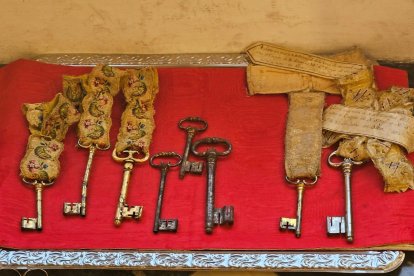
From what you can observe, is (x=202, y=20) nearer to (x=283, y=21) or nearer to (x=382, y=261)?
(x=283, y=21)

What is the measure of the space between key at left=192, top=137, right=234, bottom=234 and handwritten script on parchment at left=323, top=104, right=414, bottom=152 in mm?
446

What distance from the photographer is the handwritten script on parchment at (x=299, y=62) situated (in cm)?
383

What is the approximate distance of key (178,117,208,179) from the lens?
3510 mm

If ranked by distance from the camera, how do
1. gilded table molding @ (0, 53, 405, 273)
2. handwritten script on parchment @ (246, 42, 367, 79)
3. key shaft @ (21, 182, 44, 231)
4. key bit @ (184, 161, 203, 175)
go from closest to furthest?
gilded table molding @ (0, 53, 405, 273), key shaft @ (21, 182, 44, 231), key bit @ (184, 161, 203, 175), handwritten script on parchment @ (246, 42, 367, 79)

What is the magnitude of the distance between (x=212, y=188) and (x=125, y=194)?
0.34 metres

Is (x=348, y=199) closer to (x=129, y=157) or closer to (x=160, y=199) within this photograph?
(x=160, y=199)

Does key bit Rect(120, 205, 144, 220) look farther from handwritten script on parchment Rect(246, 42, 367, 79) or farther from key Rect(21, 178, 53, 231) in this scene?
handwritten script on parchment Rect(246, 42, 367, 79)

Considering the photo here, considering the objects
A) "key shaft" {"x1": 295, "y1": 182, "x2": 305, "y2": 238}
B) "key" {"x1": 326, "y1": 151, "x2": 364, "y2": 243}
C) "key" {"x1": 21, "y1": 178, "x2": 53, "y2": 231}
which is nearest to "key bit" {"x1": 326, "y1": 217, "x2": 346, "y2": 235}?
"key" {"x1": 326, "y1": 151, "x2": 364, "y2": 243}

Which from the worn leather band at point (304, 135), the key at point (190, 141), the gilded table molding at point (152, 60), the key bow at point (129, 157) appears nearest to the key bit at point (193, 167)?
the key at point (190, 141)

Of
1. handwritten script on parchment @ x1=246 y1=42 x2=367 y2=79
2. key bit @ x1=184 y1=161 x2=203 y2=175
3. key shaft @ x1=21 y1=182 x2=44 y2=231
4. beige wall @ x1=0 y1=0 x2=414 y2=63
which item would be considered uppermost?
beige wall @ x1=0 y1=0 x2=414 y2=63

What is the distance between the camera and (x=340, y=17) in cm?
388

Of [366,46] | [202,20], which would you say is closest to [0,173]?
[202,20]

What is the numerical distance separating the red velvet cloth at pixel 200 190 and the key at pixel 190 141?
3cm

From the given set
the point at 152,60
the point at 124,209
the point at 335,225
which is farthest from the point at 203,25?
the point at 335,225
